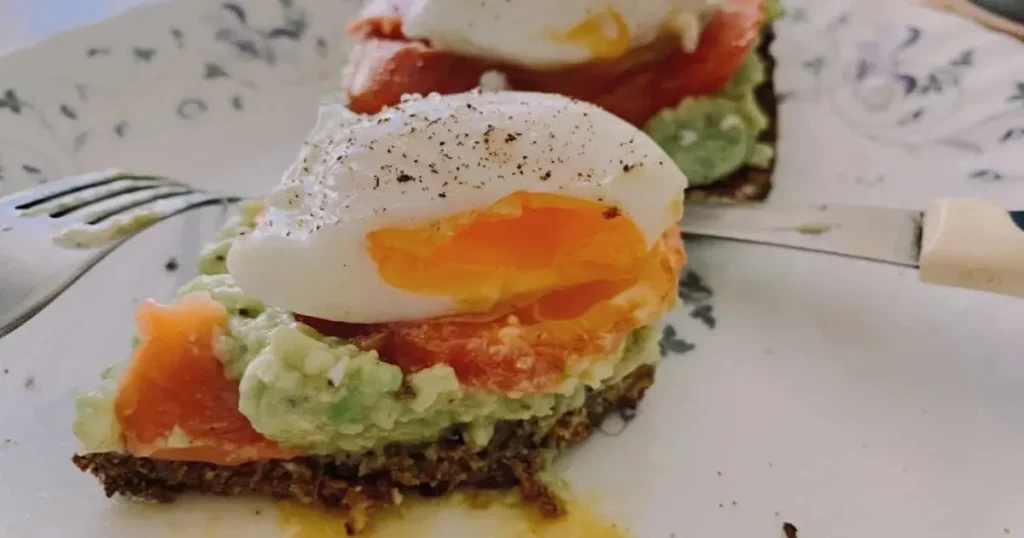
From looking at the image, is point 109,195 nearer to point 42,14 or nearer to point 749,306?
point 749,306

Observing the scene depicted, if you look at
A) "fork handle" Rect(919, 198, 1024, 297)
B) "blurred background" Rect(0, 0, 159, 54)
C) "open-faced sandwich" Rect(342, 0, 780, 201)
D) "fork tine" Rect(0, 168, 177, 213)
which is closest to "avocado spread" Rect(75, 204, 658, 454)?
"fork tine" Rect(0, 168, 177, 213)

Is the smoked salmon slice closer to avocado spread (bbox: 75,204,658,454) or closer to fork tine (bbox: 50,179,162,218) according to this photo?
fork tine (bbox: 50,179,162,218)

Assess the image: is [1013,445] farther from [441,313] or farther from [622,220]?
[441,313]

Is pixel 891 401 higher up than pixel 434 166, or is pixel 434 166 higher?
pixel 434 166

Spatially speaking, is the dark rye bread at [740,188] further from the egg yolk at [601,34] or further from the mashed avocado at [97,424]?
the mashed avocado at [97,424]

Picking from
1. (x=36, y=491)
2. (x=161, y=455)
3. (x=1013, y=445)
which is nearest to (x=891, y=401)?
(x=1013, y=445)

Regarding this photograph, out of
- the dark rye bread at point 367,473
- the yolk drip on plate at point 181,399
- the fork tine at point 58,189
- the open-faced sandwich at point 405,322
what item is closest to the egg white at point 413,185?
the open-faced sandwich at point 405,322
